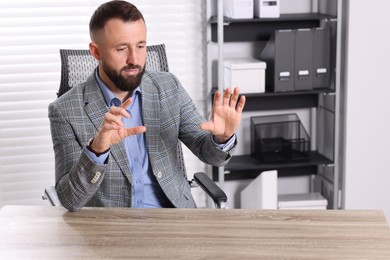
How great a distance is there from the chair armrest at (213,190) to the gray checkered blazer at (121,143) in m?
0.06

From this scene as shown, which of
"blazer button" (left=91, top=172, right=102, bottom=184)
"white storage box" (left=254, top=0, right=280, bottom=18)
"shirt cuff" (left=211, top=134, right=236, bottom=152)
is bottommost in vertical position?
"blazer button" (left=91, top=172, right=102, bottom=184)

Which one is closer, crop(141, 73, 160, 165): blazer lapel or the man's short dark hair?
the man's short dark hair

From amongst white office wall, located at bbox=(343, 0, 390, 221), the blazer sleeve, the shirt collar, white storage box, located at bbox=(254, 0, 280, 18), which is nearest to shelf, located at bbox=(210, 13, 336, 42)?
white storage box, located at bbox=(254, 0, 280, 18)

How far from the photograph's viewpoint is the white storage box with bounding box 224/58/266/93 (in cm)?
350

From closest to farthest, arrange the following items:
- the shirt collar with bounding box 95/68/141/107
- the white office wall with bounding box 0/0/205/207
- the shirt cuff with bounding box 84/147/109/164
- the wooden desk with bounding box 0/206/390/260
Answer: the wooden desk with bounding box 0/206/390/260 < the shirt cuff with bounding box 84/147/109/164 < the shirt collar with bounding box 95/68/141/107 < the white office wall with bounding box 0/0/205/207

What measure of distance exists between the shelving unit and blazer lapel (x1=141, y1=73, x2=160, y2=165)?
1.17m

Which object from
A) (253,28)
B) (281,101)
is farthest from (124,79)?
(281,101)

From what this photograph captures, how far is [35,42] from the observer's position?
11.8 feet

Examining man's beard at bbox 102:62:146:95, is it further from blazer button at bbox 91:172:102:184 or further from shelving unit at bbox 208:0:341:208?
shelving unit at bbox 208:0:341:208

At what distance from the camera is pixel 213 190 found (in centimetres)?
235

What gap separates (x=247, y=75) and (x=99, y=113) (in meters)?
1.45

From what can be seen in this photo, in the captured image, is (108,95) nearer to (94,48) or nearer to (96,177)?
(94,48)

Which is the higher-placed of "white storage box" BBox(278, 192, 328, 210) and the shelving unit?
the shelving unit

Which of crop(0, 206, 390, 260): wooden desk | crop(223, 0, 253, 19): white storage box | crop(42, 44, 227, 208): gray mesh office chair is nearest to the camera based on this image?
crop(0, 206, 390, 260): wooden desk
